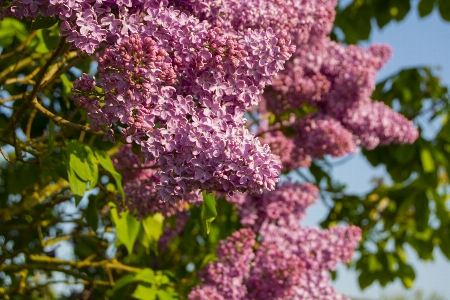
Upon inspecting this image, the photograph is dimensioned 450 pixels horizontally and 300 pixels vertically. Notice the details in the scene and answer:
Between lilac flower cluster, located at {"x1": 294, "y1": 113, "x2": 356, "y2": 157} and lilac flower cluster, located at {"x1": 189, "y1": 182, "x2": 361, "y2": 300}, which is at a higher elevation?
lilac flower cluster, located at {"x1": 294, "y1": 113, "x2": 356, "y2": 157}

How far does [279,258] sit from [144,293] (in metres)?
0.61

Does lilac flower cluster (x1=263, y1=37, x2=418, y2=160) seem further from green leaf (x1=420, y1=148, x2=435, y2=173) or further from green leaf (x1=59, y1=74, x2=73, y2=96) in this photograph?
green leaf (x1=420, y1=148, x2=435, y2=173)

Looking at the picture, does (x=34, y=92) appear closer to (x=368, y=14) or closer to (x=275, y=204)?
(x=275, y=204)

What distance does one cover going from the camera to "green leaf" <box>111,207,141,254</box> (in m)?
2.89

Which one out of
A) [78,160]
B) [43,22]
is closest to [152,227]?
[78,160]

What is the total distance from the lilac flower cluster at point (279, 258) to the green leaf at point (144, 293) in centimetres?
17

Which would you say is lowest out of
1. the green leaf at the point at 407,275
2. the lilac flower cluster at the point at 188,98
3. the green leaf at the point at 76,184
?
the green leaf at the point at 407,275

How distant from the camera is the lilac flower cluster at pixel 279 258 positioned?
3004mm

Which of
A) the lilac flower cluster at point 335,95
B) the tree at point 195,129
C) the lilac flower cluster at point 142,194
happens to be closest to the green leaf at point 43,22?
the tree at point 195,129

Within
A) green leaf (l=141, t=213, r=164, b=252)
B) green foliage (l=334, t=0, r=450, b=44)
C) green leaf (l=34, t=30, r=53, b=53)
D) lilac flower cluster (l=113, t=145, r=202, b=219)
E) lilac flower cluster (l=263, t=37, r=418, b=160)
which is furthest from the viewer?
green foliage (l=334, t=0, r=450, b=44)

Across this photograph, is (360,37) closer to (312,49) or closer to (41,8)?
(312,49)

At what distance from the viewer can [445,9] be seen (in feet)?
16.4

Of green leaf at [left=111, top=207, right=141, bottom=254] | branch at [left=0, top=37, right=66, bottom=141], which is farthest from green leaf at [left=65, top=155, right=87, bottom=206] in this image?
green leaf at [left=111, top=207, right=141, bottom=254]

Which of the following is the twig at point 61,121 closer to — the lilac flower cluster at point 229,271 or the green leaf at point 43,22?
the green leaf at point 43,22
